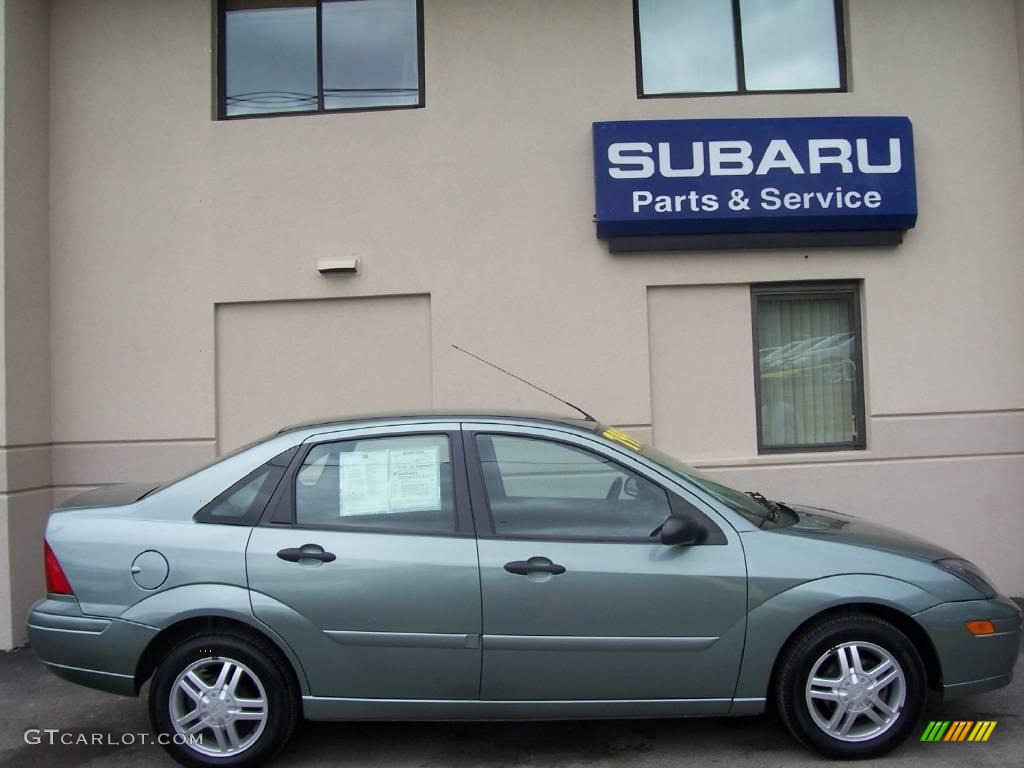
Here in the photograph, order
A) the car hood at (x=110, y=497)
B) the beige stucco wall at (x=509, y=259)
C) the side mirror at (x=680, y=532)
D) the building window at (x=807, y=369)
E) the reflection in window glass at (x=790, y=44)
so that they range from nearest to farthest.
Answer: the side mirror at (x=680, y=532), the car hood at (x=110, y=497), the beige stucco wall at (x=509, y=259), the building window at (x=807, y=369), the reflection in window glass at (x=790, y=44)

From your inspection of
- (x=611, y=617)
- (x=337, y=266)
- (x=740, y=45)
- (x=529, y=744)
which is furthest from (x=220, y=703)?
(x=740, y=45)

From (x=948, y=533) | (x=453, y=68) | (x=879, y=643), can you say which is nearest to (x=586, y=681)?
(x=879, y=643)

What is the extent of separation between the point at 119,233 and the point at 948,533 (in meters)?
6.91

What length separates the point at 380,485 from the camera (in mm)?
3959

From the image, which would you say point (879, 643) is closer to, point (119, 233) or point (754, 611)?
point (754, 611)

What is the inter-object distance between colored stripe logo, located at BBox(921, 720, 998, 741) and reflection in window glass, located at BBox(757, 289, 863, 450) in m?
2.96

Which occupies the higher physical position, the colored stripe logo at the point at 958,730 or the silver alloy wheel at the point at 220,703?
the silver alloy wheel at the point at 220,703

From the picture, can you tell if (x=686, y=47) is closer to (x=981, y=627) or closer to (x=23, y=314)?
(x=981, y=627)

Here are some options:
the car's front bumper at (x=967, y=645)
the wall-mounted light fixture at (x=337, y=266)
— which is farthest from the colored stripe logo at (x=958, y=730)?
the wall-mounted light fixture at (x=337, y=266)

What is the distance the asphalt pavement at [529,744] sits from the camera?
3.94m

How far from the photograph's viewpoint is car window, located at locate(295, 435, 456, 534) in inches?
153

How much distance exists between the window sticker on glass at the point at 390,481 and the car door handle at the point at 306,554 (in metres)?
0.21

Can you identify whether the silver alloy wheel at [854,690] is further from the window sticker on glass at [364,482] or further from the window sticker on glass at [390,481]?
the window sticker on glass at [364,482]

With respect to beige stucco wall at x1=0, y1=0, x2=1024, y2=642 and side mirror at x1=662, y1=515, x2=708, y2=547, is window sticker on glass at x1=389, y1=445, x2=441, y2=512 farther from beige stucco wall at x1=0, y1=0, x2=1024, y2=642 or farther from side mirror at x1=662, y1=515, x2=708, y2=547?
beige stucco wall at x1=0, y1=0, x2=1024, y2=642
